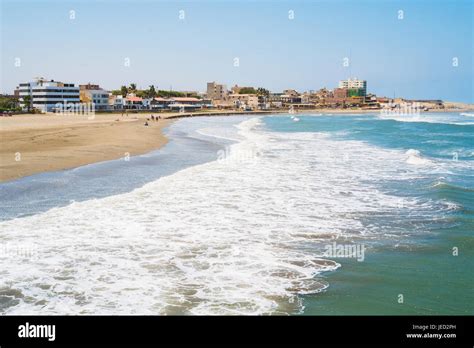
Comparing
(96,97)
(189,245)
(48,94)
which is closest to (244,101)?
(96,97)

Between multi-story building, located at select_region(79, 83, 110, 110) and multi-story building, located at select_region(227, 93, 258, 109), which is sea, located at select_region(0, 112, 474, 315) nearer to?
multi-story building, located at select_region(79, 83, 110, 110)

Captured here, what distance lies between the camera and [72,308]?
7195mm

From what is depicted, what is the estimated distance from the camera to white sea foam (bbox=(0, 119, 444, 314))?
7.60 meters

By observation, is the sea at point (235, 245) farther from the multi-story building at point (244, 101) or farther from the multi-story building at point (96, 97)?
the multi-story building at point (244, 101)

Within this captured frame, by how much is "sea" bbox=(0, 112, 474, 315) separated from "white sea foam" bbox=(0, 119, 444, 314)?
3 centimetres

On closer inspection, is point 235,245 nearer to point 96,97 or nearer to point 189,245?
point 189,245

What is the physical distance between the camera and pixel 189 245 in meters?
10.3

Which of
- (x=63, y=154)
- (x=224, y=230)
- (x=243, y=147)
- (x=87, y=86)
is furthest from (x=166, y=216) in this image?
(x=87, y=86)

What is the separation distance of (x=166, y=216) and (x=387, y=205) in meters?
6.45

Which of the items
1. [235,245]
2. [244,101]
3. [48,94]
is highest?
[244,101]

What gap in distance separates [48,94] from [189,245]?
351ft

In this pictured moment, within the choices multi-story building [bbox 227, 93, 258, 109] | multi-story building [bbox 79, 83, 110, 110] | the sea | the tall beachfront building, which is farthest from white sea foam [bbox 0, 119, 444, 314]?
multi-story building [bbox 227, 93, 258, 109]
